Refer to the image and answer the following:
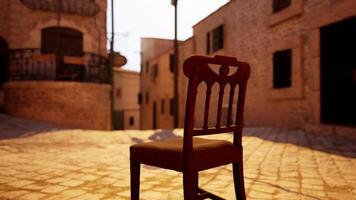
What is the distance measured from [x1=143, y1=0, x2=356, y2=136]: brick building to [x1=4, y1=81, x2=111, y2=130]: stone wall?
6.19m

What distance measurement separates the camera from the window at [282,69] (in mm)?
8172

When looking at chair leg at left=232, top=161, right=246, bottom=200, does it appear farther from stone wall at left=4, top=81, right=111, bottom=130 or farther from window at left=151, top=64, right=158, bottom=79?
window at left=151, top=64, right=158, bottom=79

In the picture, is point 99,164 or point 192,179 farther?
point 99,164

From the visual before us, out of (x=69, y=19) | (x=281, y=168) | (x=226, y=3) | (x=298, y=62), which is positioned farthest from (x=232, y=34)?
(x=281, y=168)

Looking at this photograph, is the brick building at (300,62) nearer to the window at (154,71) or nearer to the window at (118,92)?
the window at (154,71)

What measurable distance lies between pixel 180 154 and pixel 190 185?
0.19m

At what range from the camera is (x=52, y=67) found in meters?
11.5

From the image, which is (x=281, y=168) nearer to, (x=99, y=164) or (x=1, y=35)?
(x=99, y=164)

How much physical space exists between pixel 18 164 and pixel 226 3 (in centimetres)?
1018

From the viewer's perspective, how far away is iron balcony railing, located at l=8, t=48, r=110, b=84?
1059 centimetres

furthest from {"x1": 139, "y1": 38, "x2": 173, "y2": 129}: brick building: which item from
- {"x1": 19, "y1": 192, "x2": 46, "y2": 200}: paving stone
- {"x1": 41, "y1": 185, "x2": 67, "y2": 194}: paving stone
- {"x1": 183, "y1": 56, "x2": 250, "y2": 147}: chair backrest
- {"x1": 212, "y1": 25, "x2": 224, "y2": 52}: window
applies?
{"x1": 183, "y1": 56, "x2": 250, "y2": 147}: chair backrest

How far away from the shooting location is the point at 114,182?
2.96 m

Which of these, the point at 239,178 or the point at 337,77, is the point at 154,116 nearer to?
the point at 337,77

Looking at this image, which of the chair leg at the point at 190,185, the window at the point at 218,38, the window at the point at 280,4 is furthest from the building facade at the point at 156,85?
the chair leg at the point at 190,185
